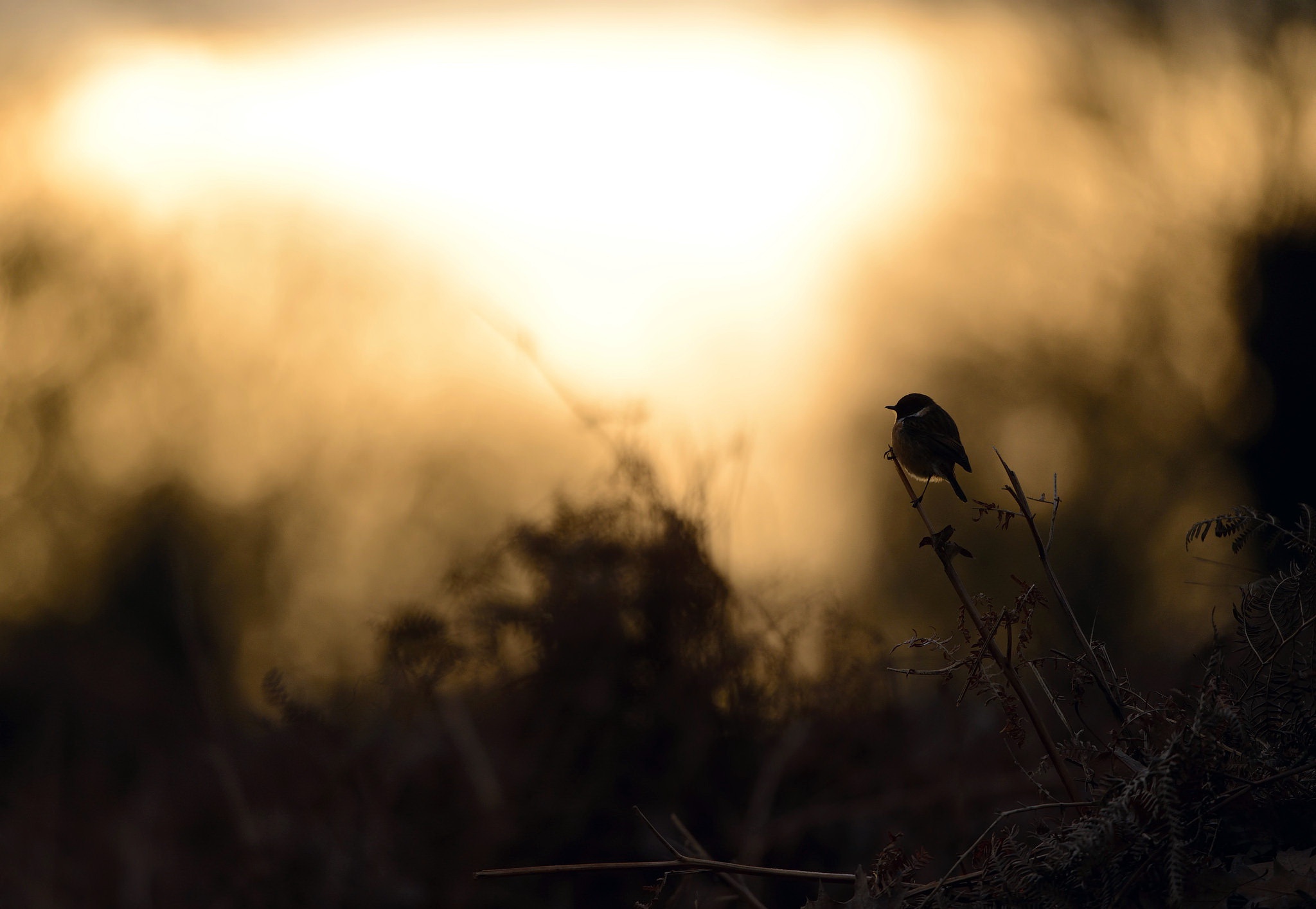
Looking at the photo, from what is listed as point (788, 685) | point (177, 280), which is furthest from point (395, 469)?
point (788, 685)

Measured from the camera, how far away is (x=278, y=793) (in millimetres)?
5500

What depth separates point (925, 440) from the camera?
7.98 ft

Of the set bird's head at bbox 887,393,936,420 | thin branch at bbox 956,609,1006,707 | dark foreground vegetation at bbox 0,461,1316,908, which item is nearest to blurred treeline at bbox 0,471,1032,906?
dark foreground vegetation at bbox 0,461,1316,908

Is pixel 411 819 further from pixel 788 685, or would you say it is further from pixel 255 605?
pixel 255 605

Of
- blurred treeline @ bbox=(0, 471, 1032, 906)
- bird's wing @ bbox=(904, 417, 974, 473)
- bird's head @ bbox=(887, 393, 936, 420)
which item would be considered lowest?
blurred treeline @ bbox=(0, 471, 1032, 906)

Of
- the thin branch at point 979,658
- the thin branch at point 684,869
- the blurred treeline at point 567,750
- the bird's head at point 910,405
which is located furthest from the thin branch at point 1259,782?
the blurred treeline at point 567,750

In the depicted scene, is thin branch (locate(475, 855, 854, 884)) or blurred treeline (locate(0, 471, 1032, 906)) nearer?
thin branch (locate(475, 855, 854, 884))

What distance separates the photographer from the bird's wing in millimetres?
2354

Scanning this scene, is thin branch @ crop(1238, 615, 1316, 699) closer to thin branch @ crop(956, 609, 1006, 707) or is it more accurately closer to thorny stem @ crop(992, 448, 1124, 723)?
thorny stem @ crop(992, 448, 1124, 723)

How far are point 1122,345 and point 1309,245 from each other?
269cm

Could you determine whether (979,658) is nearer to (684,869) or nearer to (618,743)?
(684,869)

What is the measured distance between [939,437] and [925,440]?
5 cm

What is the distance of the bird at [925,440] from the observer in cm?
236

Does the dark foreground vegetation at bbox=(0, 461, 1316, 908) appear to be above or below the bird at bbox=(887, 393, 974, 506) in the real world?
below
